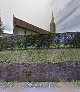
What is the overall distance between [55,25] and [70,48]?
15430 mm

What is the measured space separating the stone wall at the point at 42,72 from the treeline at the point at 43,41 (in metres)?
3.65

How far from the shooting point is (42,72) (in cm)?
1908

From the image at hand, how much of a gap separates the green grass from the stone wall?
683 millimetres

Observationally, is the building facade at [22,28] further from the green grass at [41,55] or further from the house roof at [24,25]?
the green grass at [41,55]

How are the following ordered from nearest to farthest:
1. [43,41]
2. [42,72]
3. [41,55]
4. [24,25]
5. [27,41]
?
[42,72] < [41,55] < [43,41] < [27,41] < [24,25]

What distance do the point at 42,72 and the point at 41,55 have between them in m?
2.45

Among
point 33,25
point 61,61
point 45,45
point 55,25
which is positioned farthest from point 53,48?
point 55,25

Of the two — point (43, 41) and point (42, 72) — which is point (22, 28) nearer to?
point (43, 41)

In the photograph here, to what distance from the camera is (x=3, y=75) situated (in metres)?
19.2

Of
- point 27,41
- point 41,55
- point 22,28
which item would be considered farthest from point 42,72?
point 22,28

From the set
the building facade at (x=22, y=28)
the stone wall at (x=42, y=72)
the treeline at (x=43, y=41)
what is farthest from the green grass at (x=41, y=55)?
the building facade at (x=22, y=28)

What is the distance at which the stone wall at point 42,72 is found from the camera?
18734 mm

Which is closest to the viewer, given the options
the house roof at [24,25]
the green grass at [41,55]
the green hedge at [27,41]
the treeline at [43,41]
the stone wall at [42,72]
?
the stone wall at [42,72]

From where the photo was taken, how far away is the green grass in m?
20.2
